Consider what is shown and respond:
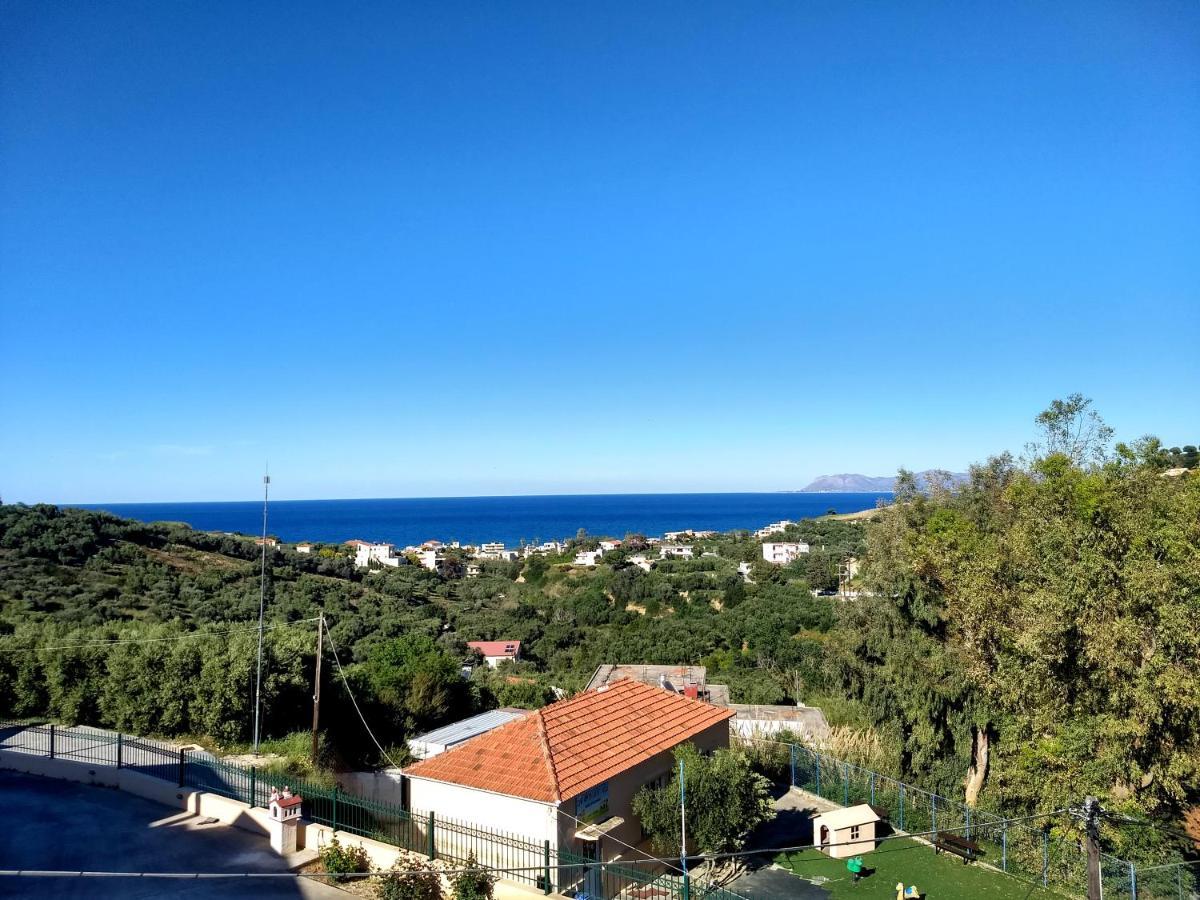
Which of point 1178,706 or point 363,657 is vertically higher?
point 1178,706

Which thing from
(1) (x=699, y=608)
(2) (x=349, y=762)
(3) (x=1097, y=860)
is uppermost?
(3) (x=1097, y=860)

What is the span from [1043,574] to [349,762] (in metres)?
15.5

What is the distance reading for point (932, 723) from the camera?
1827 cm

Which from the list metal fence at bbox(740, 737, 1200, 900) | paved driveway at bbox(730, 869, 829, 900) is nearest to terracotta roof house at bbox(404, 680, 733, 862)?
paved driveway at bbox(730, 869, 829, 900)

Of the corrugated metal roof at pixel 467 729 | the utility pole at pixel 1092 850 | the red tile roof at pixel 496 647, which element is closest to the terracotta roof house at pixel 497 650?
the red tile roof at pixel 496 647

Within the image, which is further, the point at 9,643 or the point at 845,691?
the point at 845,691

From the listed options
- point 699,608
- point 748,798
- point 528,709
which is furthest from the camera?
point 699,608

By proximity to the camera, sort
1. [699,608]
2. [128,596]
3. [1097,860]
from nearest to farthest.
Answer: [1097,860]
[128,596]
[699,608]

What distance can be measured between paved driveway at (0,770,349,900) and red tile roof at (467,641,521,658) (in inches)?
1218

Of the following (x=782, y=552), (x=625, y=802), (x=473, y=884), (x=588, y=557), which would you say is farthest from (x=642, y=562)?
(x=473, y=884)

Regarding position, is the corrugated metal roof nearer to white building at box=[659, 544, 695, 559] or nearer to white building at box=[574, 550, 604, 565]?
white building at box=[574, 550, 604, 565]

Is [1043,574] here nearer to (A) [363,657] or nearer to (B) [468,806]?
(B) [468,806]

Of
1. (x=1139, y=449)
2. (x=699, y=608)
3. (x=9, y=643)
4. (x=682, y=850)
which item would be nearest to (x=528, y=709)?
(x=682, y=850)

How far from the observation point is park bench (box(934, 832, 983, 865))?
1420 cm
